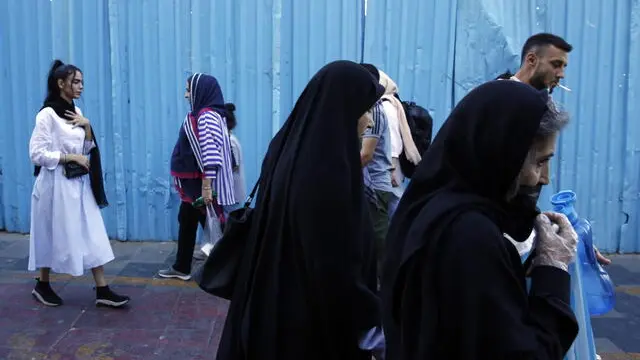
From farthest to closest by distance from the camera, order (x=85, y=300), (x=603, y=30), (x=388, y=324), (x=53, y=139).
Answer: (x=603, y=30) < (x=85, y=300) < (x=53, y=139) < (x=388, y=324)

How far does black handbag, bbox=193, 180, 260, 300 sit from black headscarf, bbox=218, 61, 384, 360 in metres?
0.08

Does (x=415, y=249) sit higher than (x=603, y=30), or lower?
lower

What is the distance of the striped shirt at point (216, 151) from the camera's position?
216 inches

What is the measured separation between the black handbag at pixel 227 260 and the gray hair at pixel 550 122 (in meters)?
1.20

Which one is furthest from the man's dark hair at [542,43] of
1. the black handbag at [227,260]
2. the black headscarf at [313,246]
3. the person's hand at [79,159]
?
the person's hand at [79,159]

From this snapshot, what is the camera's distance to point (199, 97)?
5512 millimetres

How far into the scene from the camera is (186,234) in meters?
5.81

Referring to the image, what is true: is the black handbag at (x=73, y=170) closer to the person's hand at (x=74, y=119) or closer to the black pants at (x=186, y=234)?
the person's hand at (x=74, y=119)

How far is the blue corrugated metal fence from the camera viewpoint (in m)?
6.74

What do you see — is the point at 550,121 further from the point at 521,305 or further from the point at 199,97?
the point at 199,97

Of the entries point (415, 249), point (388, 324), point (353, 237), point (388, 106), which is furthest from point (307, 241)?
point (388, 106)

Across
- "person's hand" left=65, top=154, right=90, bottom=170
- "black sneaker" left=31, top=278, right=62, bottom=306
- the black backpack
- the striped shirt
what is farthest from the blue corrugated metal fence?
"person's hand" left=65, top=154, right=90, bottom=170

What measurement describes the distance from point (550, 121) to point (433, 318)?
601mm

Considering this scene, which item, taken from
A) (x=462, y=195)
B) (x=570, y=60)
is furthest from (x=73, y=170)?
(x=570, y=60)
